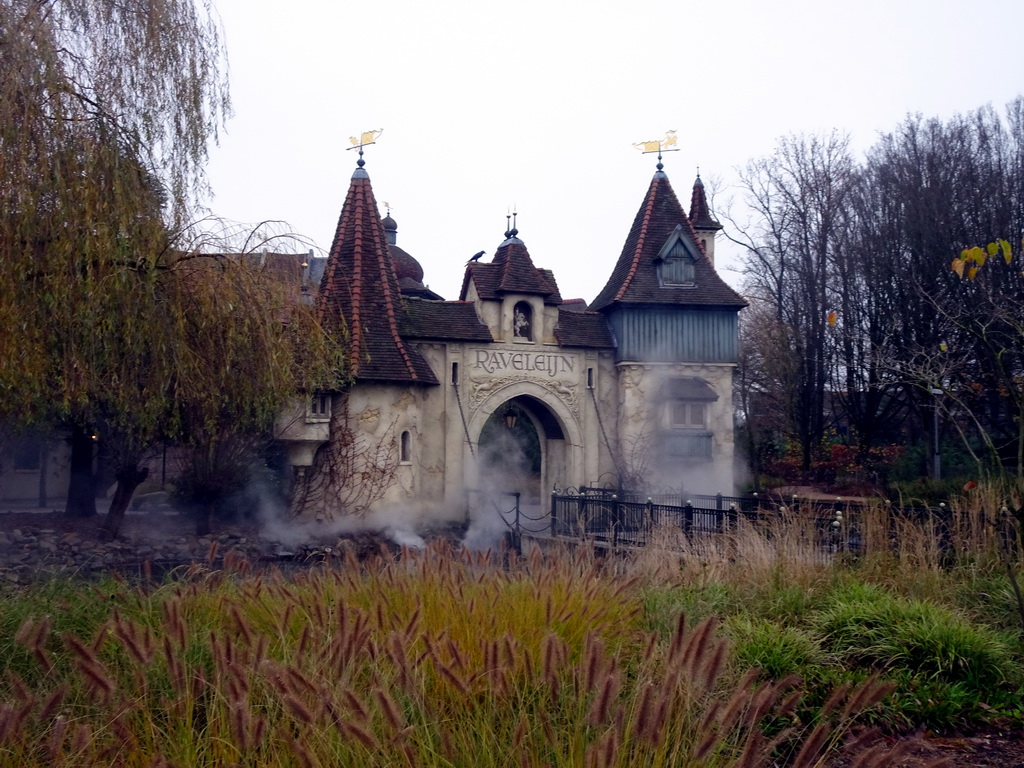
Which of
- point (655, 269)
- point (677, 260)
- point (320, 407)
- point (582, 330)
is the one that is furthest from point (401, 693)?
point (677, 260)

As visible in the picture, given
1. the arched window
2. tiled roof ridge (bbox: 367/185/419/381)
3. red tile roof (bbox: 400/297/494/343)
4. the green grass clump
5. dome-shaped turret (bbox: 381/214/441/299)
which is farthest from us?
dome-shaped turret (bbox: 381/214/441/299)

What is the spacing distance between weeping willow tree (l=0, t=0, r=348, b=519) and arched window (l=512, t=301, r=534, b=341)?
41.2 feet

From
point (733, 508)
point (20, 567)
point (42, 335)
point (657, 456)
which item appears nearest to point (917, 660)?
point (733, 508)

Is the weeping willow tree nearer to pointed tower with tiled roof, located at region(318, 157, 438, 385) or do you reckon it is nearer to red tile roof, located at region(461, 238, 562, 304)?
pointed tower with tiled roof, located at region(318, 157, 438, 385)

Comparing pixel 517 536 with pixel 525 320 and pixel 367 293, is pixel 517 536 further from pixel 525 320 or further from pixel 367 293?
pixel 367 293

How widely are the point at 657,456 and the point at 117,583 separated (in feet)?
57.5

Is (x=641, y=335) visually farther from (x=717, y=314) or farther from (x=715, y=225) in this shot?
(x=715, y=225)

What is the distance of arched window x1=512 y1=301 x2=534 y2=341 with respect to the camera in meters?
23.1

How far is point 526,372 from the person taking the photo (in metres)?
22.8

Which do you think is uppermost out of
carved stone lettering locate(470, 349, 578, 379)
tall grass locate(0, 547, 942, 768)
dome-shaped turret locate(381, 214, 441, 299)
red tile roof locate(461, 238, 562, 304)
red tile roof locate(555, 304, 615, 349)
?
dome-shaped turret locate(381, 214, 441, 299)

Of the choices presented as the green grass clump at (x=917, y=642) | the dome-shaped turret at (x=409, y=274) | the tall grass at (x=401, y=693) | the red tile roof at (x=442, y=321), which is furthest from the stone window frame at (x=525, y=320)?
the tall grass at (x=401, y=693)

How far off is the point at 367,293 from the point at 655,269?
7.68 metres

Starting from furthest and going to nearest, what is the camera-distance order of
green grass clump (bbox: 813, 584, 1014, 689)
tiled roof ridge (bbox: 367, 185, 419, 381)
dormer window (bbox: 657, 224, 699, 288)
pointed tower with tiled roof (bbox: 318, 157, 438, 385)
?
dormer window (bbox: 657, 224, 699, 288) < tiled roof ridge (bbox: 367, 185, 419, 381) < pointed tower with tiled roof (bbox: 318, 157, 438, 385) < green grass clump (bbox: 813, 584, 1014, 689)

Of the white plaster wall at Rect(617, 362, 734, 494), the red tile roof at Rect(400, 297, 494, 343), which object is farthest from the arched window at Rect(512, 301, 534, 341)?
the white plaster wall at Rect(617, 362, 734, 494)
